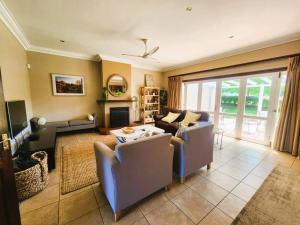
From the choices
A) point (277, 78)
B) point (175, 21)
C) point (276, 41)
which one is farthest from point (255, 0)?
point (277, 78)

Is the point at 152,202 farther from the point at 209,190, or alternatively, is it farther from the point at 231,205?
the point at 231,205

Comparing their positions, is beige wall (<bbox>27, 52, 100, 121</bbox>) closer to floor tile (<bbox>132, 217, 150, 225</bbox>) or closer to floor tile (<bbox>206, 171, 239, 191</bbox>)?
floor tile (<bbox>132, 217, 150, 225</bbox>)

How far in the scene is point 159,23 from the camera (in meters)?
2.54

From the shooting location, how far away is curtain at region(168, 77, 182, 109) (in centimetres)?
581

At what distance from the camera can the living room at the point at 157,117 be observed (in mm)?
1507

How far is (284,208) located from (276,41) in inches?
139

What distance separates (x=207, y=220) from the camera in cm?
143

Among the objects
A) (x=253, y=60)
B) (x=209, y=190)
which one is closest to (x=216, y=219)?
(x=209, y=190)

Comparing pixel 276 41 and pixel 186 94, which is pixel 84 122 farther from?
pixel 276 41

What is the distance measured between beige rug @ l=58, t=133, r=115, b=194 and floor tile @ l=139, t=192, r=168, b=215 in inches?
35.6

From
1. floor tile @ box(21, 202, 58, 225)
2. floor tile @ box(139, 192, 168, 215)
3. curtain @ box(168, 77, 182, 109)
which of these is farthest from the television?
curtain @ box(168, 77, 182, 109)

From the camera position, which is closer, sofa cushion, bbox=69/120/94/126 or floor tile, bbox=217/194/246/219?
floor tile, bbox=217/194/246/219

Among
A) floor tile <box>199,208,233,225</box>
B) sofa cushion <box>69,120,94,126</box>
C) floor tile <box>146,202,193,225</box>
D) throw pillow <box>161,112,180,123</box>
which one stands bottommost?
floor tile <box>199,208,233,225</box>

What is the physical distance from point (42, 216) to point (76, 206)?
0.33 metres
